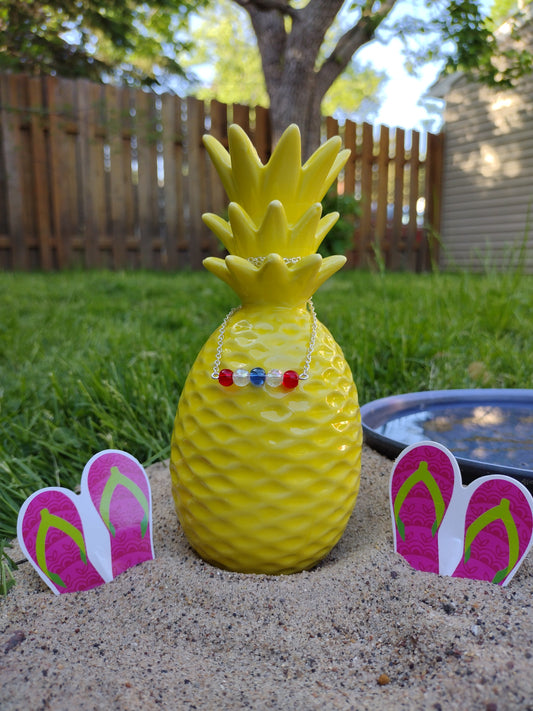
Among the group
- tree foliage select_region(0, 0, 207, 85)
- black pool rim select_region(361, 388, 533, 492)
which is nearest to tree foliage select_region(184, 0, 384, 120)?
tree foliage select_region(0, 0, 207, 85)

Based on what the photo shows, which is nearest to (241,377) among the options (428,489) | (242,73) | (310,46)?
(428,489)

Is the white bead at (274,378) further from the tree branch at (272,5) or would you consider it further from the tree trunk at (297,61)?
the tree branch at (272,5)

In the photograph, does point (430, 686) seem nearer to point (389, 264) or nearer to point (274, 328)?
point (274, 328)

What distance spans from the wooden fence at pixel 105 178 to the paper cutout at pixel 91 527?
Answer: 4.97 m

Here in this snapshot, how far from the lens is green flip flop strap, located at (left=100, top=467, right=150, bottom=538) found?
112cm

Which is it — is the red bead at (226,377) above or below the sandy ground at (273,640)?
above

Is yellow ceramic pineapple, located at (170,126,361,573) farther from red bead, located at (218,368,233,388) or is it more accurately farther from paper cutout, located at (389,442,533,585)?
paper cutout, located at (389,442,533,585)

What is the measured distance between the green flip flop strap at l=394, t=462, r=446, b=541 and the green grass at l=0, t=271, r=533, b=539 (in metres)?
0.84

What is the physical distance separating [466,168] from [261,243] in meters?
9.40

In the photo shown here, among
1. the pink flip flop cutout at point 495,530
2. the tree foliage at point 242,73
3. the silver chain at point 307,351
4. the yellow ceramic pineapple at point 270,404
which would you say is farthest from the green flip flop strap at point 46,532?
the tree foliage at point 242,73

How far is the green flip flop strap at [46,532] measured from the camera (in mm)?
1053

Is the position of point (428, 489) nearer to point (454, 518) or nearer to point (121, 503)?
point (454, 518)

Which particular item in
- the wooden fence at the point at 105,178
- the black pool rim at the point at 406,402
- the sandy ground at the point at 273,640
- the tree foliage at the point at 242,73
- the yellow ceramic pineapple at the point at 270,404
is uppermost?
the tree foliage at the point at 242,73

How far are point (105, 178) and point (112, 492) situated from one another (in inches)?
233
